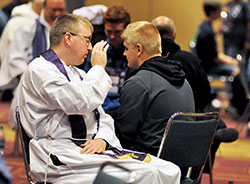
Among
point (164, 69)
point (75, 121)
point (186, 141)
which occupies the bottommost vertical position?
point (186, 141)

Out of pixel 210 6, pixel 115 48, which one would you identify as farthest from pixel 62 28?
pixel 210 6

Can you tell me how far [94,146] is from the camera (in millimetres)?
2820

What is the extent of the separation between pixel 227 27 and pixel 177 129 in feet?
23.5

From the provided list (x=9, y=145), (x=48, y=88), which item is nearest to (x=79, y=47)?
(x=48, y=88)

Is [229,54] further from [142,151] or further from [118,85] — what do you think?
[142,151]

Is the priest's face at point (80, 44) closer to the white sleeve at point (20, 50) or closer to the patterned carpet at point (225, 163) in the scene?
the patterned carpet at point (225, 163)

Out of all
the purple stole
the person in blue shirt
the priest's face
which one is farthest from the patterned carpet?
the priest's face

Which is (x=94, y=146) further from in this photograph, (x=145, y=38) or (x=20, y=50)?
(x=20, y=50)

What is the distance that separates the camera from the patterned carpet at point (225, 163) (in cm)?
467

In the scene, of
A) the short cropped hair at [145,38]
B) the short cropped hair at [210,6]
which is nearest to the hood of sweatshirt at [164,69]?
the short cropped hair at [145,38]

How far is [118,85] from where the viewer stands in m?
4.17

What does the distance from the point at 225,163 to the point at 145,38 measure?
2.60 meters

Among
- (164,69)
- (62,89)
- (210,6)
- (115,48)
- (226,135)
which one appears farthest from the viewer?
(210,6)

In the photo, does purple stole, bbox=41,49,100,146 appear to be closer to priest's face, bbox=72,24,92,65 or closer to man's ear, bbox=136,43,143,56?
priest's face, bbox=72,24,92,65
